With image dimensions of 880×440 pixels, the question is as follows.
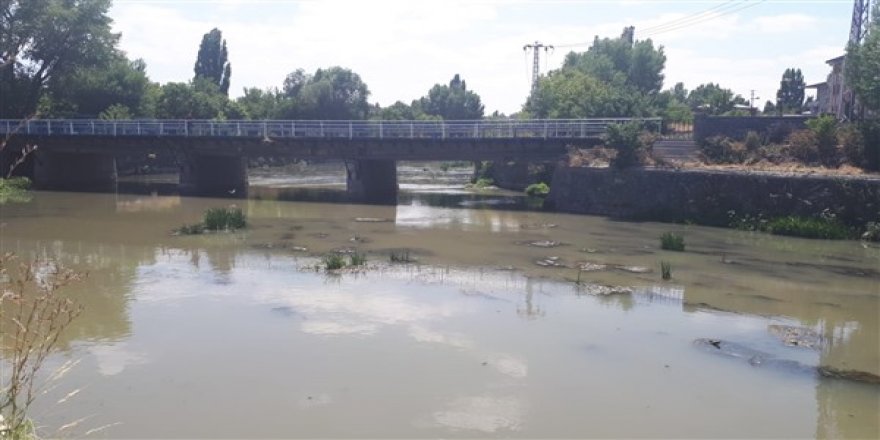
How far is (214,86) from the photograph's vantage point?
81375 millimetres

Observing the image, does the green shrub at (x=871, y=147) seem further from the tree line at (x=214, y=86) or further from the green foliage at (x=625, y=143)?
the green foliage at (x=625, y=143)

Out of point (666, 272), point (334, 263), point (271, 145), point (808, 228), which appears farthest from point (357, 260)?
point (271, 145)

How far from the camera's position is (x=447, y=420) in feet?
33.1

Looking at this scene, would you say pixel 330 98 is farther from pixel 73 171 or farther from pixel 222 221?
pixel 222 221

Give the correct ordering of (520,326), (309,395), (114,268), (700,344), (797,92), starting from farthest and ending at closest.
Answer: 1. (797,92)
2. (114,268)
3. (520,326)
4. (700,344)
5. (309,395)

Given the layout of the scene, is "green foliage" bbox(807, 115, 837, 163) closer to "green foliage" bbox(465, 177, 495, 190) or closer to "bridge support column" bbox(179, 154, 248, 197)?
"green foliage" bbox(465, 177, 495, 190)

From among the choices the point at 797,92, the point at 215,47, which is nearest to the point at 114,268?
the point at 215,47

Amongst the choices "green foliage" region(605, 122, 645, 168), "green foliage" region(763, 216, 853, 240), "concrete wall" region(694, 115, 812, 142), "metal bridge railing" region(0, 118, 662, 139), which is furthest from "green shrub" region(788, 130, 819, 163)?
"metal bridge railing" region(0, 118, 662, 139)

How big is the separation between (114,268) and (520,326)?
1264 cm

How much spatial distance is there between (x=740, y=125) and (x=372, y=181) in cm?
2155

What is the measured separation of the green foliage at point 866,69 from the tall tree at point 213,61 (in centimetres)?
7418

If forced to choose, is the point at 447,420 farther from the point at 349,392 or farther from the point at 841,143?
the point at 841,143

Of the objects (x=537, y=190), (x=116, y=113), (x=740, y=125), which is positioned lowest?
(x=537, y=190)

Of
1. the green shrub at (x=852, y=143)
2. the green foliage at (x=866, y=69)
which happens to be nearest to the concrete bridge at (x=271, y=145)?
the green foliage at (x=866, y=69)
